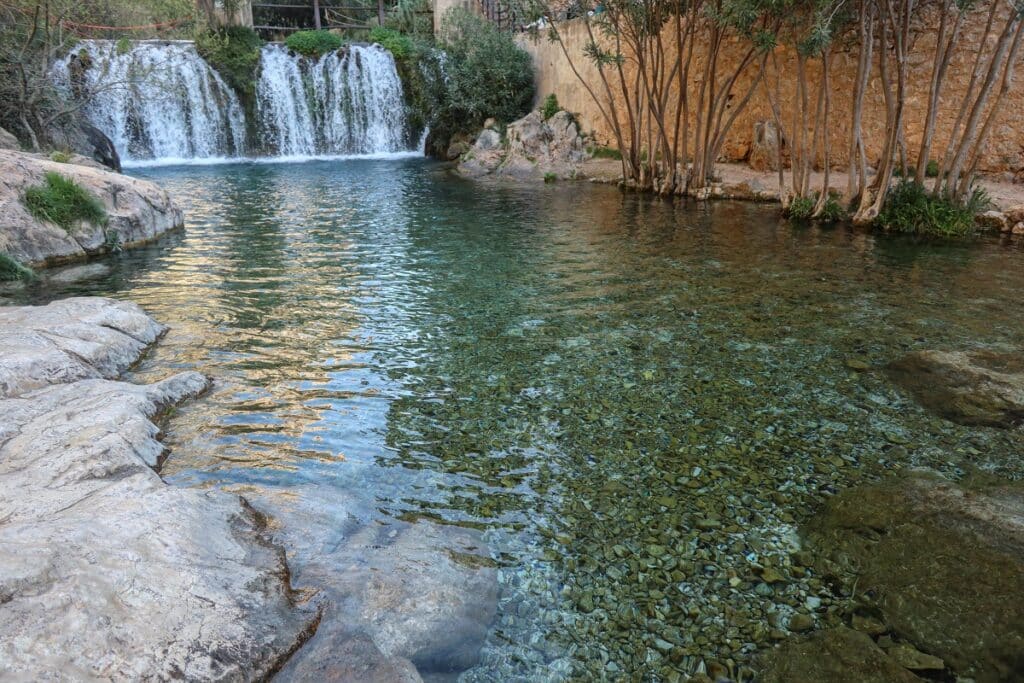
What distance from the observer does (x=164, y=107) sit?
22750mm

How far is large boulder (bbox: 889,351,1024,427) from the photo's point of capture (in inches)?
194

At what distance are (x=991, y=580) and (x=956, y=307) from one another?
5.12 meters

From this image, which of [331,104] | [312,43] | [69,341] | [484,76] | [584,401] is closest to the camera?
[584,401]

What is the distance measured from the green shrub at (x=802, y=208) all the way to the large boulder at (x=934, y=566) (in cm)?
903

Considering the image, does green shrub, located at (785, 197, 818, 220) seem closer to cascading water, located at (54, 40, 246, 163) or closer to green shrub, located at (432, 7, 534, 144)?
green shrub, located at (432, 7, 534, 144)

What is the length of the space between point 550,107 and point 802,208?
11001 millimetres

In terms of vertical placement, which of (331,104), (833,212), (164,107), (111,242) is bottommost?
(111,242)

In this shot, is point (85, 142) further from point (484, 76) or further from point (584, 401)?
point (584, 401)

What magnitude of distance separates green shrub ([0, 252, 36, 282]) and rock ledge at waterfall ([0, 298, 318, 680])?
16.2 ft

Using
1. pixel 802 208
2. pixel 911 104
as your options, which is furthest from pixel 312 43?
pixel 911 104

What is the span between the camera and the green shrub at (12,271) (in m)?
8.34

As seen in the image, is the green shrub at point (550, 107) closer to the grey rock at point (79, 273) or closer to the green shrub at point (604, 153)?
the green shrub at point (604, 153)

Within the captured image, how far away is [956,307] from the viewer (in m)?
7.32

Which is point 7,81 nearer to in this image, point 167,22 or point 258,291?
point 167,22
